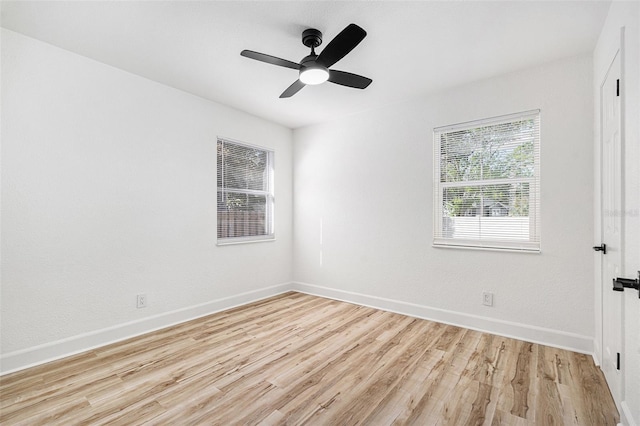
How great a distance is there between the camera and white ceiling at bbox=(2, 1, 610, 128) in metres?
2.06

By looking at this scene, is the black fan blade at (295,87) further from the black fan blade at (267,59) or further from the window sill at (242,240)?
the window sill at (242,240)

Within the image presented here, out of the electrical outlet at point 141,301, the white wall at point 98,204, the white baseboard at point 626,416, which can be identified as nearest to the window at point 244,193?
the white wall at point 98,204

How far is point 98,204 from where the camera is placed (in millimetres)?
2770

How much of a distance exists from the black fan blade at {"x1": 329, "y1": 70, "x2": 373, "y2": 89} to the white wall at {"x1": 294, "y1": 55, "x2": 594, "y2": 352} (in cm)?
128

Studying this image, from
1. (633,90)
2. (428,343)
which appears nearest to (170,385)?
(428,343)

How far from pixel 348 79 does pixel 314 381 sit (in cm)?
234

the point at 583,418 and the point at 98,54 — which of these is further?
the point at 98,54

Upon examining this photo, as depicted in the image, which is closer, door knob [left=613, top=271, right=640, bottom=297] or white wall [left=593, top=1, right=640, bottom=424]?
door knob [left=613, top=271, right=640, bottom=297]

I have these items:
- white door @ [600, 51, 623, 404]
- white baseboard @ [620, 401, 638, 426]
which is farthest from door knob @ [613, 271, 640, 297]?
white baseboard @ [620, 401, 638, 426]

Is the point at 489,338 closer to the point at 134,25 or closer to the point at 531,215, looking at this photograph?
the point at 531,215

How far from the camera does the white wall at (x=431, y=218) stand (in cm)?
268

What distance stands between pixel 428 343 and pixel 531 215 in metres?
1.56

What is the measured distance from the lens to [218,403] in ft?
6.31

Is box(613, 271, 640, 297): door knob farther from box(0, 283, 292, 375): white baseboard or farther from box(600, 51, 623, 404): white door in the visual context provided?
box(0, 283, 292, 375): white baseboard
